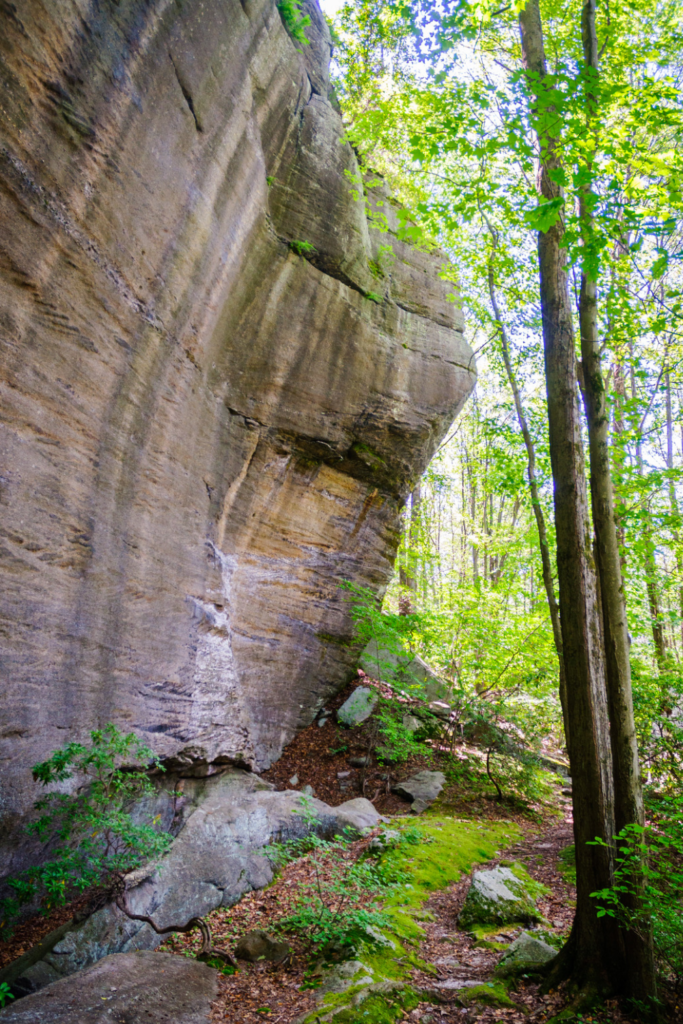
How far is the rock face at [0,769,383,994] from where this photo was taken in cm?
461

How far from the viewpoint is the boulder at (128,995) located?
140 inches

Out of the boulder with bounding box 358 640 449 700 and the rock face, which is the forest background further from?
the rock face

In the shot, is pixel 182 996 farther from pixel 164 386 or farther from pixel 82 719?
pixel 164 386

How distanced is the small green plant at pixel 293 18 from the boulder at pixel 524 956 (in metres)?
12.8

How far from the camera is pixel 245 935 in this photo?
215 inches

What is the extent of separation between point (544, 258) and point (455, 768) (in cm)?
981

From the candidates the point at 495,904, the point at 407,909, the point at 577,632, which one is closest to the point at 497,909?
the point at 495,904

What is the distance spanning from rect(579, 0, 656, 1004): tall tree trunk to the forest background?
3 cm

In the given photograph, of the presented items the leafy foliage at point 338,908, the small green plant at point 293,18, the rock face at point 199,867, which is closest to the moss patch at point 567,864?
the leafy foliage at point 338,908

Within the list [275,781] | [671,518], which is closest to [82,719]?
[275,781]

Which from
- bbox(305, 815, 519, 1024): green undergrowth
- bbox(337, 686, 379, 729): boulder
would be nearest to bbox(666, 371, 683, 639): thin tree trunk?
bbox(305, 815, 519, 1024): green undergrowth

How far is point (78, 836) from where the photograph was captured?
5.84m

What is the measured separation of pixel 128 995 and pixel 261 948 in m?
1.65

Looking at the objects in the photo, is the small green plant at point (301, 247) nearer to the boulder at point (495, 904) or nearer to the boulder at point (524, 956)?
the boulder at point (495, 904)
